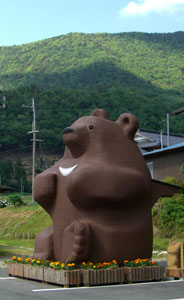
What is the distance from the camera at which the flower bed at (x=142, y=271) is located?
1119cm

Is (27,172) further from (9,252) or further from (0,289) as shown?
(0,289)

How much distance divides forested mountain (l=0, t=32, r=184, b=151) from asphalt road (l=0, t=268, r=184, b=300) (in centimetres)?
4797

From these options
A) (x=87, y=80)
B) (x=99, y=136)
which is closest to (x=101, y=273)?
(x=99, y=136)

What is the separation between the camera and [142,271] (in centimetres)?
1130

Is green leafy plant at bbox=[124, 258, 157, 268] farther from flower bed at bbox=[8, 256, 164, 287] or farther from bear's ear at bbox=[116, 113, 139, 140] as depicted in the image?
bear's ear at bbox=[116, 113, 139, 140]

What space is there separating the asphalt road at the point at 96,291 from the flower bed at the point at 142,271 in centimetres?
22

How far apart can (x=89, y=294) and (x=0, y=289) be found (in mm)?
2082

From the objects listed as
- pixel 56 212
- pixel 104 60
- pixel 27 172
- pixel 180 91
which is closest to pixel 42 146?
pixel 27 172

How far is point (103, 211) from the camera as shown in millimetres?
11484

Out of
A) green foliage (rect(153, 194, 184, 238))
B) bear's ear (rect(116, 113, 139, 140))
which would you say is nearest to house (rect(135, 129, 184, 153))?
green foliage (rect(153, 194, 184, 238))

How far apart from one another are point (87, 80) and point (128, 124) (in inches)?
3707

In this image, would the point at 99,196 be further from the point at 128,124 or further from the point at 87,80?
the point at 87,80

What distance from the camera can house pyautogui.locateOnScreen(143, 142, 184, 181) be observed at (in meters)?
28.4

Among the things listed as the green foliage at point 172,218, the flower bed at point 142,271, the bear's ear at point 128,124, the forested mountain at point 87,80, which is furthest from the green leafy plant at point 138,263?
the forested mountain at point 87,80
